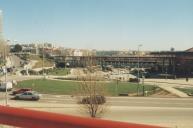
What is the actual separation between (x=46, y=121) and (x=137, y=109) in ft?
113

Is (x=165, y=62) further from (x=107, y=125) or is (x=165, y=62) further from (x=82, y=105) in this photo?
(x=107, y=125)

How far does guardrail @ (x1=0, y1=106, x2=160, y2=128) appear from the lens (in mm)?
2068

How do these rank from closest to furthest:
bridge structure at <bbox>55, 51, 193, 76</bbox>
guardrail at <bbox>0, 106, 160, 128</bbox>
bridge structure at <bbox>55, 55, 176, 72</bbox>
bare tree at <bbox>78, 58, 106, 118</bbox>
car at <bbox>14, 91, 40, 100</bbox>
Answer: guardrail at <bbox>0, 106, 160, 128</bbox> < bare tree at <bbox>78, 58, 106, 118</bbox> < car at <bbox>14, 91, 40, 100</bbox> < bridge structure at <bbox>55, 51, 193, 76</bbox> < bridge structure at <bbox>55, 55, 176, 72</bbox>

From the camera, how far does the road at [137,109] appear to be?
99.2 ft

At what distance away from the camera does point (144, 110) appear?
35781mm

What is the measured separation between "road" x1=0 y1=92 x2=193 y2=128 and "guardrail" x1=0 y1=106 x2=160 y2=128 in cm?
2451

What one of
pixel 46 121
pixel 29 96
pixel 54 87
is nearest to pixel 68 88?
pixel 54 87

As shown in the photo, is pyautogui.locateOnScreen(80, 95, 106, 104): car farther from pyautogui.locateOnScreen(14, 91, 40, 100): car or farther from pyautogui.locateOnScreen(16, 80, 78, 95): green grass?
pyautogui.locateOnScreen(16, 80, 78, 95): green grass

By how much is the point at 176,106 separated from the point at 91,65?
13427mm

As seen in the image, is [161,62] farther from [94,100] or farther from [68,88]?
[94,100]

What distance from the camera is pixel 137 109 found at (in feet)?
Result: 119

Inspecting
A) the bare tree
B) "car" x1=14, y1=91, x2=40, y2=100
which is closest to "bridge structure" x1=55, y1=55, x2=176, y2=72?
"car" x1=14, y1=91, x2=40, y2=100

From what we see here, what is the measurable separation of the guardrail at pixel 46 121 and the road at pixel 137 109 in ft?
80.4

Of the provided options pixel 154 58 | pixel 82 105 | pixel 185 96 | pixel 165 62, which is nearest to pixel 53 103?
pixel 82 105
